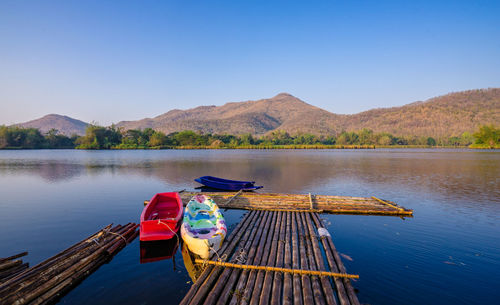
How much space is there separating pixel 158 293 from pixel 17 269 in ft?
16.8

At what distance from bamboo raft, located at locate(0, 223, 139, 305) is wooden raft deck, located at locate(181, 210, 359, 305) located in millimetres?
4401

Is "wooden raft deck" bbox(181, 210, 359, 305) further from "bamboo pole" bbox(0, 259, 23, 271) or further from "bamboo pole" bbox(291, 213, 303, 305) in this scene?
"bamboo pole" bbox(0, 259, 23, 271)

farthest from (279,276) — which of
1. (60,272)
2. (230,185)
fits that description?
(230,185)

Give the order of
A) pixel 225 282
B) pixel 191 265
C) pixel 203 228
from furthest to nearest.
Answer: pixel 203 228 → pixel 191 265 → pixel 225 282

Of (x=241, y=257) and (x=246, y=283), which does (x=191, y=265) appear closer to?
(x=241, y=257)

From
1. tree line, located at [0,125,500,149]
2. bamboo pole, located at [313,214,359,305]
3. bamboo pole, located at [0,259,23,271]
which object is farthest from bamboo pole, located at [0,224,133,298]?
tree line, located at [0,125,500,149]

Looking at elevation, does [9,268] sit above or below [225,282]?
above

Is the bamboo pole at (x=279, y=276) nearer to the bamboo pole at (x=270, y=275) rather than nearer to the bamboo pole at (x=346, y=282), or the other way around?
the bamboo pole at (x=270, y=275)

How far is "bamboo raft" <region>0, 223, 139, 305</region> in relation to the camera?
650cm

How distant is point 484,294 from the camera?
7.83m

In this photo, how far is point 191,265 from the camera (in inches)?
372

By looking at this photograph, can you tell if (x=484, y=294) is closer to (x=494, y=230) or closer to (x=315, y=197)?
(x=494, y=230)

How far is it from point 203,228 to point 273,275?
4.60 m

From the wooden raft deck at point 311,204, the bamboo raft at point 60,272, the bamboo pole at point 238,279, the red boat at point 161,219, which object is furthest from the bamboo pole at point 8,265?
the wooden raft deck at point 311,204
